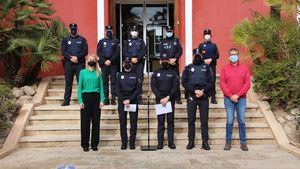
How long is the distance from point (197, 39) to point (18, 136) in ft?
21.4

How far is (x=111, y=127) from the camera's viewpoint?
9891 millimetres

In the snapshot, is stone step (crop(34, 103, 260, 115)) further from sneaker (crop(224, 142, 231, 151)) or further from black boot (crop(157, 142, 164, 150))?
sneaker (crop(224, 142, 231, 151))

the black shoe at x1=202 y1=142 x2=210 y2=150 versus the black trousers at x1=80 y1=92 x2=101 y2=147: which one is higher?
the black trousers at x1=80 y1=92 x2=101 y2=147

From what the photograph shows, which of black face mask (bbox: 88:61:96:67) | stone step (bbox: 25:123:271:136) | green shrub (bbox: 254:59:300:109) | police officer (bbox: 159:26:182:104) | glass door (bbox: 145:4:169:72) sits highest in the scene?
glass door (bbox: 145:4:169:72)

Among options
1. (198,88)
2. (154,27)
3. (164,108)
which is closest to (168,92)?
(164,108)

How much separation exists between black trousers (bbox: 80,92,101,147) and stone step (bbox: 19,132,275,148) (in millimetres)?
571

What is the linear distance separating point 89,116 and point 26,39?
3.93m

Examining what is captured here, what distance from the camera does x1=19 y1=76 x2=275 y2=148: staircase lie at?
9.42 meters

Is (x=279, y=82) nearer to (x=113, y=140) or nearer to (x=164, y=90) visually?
(x=164, y=90)

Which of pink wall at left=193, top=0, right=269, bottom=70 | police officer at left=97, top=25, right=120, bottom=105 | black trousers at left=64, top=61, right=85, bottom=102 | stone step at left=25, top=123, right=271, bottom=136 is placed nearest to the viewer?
stone step at left=25, top=123, right=271, bottom=136

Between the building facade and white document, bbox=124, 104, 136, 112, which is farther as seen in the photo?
the building facade

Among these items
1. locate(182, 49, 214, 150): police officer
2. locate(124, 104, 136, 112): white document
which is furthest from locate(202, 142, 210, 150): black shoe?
locate(124, 104, 136, 112): white document

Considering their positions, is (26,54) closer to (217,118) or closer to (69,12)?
(69,12)

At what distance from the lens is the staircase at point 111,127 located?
9.42m
